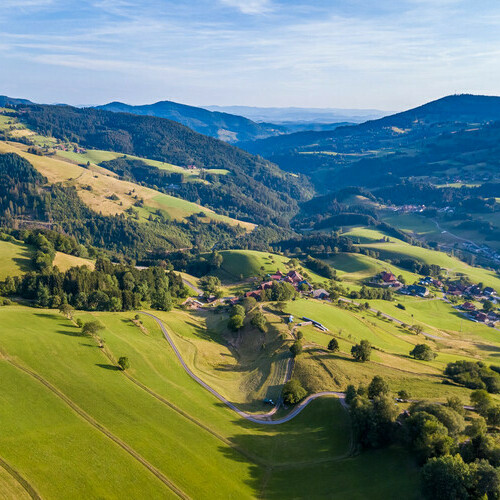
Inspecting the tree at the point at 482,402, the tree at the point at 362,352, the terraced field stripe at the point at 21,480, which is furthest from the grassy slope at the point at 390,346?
the terraced field stripe at the point at 21,480

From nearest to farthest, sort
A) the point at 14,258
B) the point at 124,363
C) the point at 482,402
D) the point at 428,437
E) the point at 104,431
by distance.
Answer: the point at 428,437
the point at 104,431
the point at 482,402
the point at 124,363
the point at 14,258

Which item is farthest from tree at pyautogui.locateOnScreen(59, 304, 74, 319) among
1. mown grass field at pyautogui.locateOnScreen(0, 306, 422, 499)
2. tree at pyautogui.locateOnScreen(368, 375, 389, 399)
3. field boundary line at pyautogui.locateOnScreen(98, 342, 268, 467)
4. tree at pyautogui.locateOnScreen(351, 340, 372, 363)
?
tree at pyautogui.locateOnScreen(368, 375, 389, 399)

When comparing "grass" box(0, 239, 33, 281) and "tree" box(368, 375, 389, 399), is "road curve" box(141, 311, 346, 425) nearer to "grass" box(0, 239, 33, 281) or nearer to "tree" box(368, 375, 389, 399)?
"tree" box(368, 375, 389, 399)

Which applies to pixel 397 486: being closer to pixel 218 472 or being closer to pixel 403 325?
pixel 218 472

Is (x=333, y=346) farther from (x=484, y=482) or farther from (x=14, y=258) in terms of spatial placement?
(x=14, y=258)

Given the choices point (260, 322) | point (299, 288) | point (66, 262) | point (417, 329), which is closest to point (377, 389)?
point (260, 322)

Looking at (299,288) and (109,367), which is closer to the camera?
(109,367)
